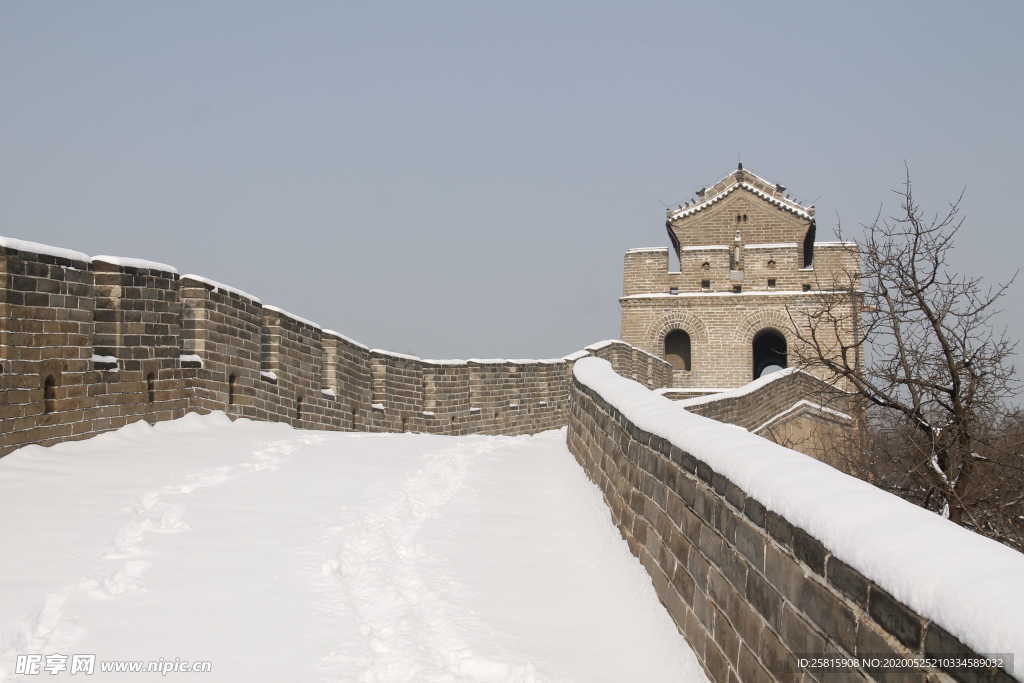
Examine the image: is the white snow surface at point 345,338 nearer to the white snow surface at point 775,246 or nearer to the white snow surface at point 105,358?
the white snow surface at point 105,358

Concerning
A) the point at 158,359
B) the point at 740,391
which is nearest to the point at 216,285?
the point at 158,359

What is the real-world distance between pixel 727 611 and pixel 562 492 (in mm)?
5099

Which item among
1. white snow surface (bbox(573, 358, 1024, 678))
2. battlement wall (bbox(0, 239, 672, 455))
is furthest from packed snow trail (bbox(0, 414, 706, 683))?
white snow surface (bbox(573, 358, 1024, 678))

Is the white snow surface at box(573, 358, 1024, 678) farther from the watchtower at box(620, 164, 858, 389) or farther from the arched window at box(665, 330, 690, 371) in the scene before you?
the arched window at box(665, 330, 690, 371)

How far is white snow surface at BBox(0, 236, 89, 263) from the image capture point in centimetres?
816

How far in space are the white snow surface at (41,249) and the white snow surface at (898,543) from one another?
6574 millimetres

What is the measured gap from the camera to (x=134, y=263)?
999 centimetres

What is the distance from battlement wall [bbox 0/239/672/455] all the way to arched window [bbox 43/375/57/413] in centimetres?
1

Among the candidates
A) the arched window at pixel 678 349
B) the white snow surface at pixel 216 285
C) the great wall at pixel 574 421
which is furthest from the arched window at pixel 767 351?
the white snow surface at pixel 216 285

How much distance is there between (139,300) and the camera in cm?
1011

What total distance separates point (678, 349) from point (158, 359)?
28427 mm

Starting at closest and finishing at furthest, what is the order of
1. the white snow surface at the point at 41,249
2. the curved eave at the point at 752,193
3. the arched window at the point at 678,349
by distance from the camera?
the white snow surface at the point at 41,249 → the curved eave at the point at 752,193 → the arched window at the point at 678,349

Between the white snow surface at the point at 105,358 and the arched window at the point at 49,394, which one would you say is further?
the white snow surface at the point at 105,358

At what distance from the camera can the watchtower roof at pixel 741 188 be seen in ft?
119
